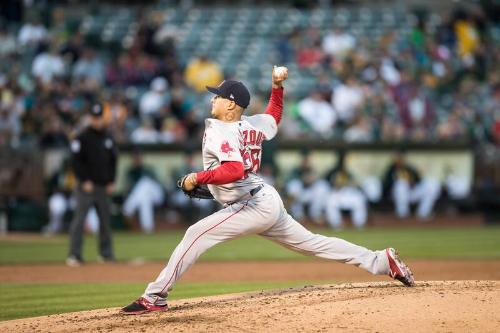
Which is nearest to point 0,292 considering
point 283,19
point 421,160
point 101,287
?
point 101,287

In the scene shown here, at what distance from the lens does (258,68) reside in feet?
75.4

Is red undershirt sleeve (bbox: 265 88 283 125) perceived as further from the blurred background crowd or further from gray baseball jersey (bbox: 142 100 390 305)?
the blurred background crowd

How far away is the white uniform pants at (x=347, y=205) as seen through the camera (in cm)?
2025

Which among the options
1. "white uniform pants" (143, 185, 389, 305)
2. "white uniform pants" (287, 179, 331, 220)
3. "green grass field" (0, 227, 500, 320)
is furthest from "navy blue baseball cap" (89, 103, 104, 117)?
"white uniform pants" (287, 179, 331, 220)

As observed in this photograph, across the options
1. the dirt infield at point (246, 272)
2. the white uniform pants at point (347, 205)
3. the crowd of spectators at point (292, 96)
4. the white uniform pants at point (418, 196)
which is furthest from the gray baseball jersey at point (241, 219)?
the white uniform pants at point (418, 196)

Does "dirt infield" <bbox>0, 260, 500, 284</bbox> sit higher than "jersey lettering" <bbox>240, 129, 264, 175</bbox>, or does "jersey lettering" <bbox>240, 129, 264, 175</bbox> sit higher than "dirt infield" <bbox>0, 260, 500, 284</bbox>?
"jersey lettering" <bbox>240, 129, 264, 175</bbox>

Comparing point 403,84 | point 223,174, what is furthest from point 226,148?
point 403,84

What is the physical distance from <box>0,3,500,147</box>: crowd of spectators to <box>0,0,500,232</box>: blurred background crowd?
0.03 m

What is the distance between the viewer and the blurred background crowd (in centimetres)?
2128

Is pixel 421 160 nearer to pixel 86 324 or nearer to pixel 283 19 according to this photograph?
pixel 283 19

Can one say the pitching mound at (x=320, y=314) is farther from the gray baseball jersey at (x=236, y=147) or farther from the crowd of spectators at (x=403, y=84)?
the crowd of spectators at (x=403, y=84)

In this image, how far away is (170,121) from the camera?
21375 millimetres

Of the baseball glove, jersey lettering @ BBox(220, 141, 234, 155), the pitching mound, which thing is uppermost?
jersey lettering @ BBox(220, 141, 234, 155)

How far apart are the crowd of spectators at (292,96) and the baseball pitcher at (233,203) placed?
12380mm
